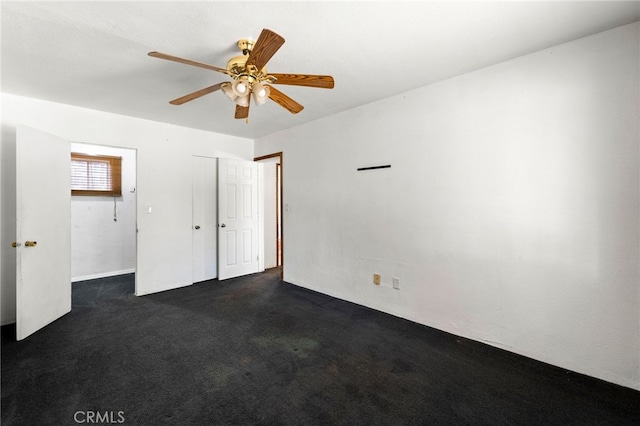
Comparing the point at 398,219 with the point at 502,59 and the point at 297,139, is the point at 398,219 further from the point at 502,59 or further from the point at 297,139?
the point at 297,139

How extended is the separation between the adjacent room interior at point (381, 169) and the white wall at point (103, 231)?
5.47 feet

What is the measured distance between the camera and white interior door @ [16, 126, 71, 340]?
8.54 feet

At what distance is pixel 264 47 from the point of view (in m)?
1.57

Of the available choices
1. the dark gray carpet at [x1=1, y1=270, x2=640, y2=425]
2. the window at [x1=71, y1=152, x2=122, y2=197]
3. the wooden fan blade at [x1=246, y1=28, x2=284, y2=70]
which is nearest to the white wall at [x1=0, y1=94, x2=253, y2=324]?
the dark gray carpet at [x1=1, y1=270, x2=640, y2=425]

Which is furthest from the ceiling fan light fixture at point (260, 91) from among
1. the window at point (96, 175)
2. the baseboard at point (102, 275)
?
the baseboard at point (102, 275)

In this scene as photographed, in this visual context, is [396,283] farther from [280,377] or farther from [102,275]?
[102,275]

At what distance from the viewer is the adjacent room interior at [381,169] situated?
6.02ft

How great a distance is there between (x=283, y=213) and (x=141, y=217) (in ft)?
6.68

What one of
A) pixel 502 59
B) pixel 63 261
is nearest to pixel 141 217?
pixel 63 261

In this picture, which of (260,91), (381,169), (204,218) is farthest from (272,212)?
(260,91)

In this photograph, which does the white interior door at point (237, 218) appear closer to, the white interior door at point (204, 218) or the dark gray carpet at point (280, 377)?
the white interior door at point (204, 218)

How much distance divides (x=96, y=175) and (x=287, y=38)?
187 inches

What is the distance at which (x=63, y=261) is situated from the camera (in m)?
3.16

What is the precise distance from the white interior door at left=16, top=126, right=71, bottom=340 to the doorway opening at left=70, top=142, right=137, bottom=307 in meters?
1.11
